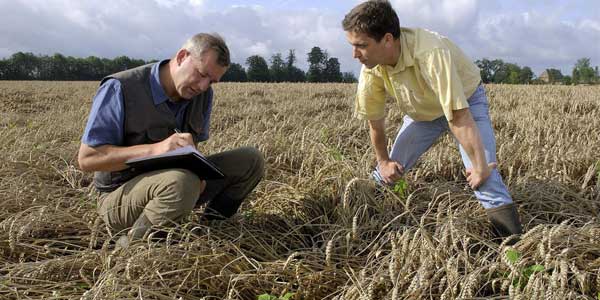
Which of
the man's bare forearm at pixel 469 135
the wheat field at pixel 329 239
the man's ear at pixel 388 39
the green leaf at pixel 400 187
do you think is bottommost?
the wheat field at pixel 329 239

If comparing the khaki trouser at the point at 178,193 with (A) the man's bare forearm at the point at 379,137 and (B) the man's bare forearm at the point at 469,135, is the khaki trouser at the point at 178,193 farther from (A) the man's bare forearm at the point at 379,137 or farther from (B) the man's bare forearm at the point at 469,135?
(B) the man's bare forearm at the point at 469,135

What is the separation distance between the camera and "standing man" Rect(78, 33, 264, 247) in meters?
2.46

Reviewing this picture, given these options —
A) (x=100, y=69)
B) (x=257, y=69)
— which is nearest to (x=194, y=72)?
(x=257, y=69)

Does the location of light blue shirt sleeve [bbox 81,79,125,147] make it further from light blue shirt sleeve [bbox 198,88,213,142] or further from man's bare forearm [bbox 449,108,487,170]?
man's bare forearm [bbox 449,108,487,170]

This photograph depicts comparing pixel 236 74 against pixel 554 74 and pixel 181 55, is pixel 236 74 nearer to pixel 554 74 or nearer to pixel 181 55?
pixel 554 74

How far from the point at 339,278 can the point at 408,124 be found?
48.0 inches

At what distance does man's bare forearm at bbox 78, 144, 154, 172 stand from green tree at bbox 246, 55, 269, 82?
181 feet

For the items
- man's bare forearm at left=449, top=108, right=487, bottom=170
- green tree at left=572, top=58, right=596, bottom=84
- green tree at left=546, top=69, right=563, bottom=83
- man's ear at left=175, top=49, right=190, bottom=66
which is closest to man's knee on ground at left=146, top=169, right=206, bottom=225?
man's ear at left=175, top=49, right=190, bottom=66

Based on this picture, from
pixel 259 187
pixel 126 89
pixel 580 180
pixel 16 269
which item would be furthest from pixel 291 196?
pixel 580 180

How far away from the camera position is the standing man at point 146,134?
96.9 inches

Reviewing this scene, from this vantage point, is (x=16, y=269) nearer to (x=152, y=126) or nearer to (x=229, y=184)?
(x=152, y=126)

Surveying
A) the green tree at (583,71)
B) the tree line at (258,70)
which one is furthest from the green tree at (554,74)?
the green tree at (583,71)

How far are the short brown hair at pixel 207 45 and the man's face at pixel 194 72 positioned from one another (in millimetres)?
20

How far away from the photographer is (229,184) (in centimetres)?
303
